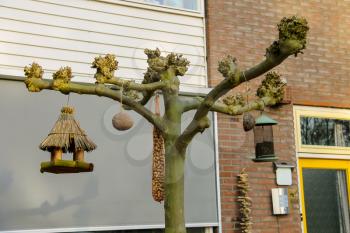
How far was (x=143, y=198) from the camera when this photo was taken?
5.62 meters

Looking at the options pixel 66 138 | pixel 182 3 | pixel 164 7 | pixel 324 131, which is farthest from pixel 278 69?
pixel 66 138

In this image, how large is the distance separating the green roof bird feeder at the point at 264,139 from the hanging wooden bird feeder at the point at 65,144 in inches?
87.2

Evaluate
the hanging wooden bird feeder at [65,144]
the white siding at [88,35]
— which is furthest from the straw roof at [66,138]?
the white siding at [88,35]

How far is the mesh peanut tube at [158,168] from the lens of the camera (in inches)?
144

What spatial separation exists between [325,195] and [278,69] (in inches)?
71.4

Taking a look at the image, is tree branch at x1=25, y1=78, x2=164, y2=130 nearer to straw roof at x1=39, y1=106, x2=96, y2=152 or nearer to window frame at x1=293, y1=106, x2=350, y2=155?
straw roof at x1=39, y1=106, x2=96, y2=152

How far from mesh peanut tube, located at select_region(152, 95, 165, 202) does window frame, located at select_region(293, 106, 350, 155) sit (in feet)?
11.0

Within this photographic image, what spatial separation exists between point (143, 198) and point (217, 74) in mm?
1817

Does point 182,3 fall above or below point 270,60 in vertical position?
above

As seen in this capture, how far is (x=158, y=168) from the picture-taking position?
3.72 meters

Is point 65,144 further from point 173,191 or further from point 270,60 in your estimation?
point 270,60

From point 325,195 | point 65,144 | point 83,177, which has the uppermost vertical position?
point 65,144

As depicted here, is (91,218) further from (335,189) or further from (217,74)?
(335,189)

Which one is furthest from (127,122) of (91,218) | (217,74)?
(217,74)
